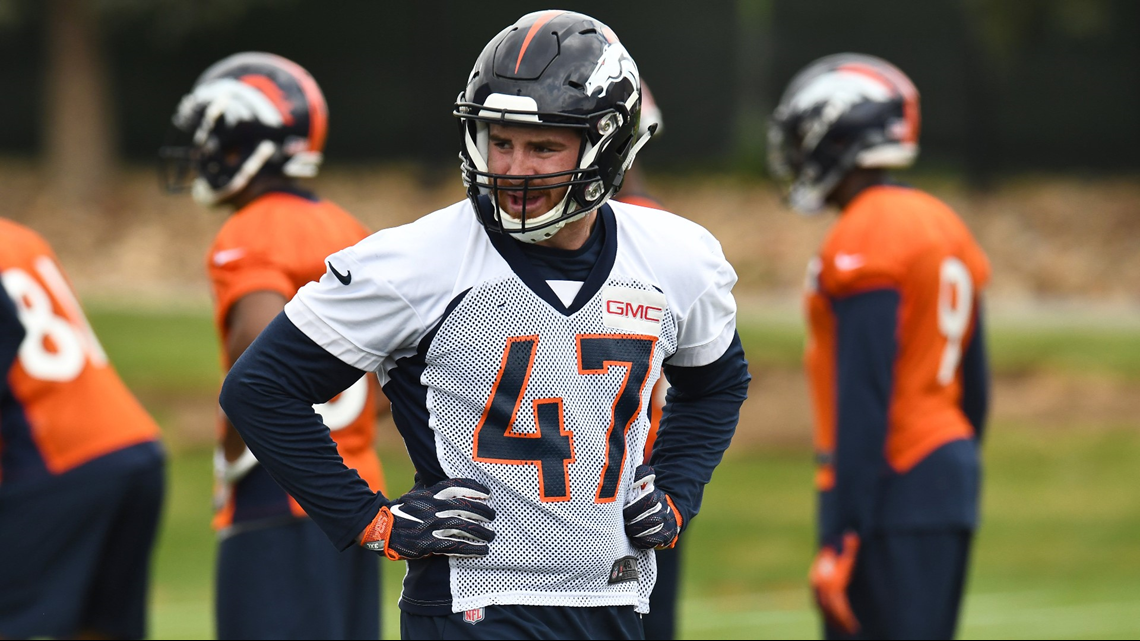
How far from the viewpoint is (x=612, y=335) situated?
3.23 m

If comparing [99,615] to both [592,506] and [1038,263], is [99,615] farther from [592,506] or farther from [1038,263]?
[1038,263]

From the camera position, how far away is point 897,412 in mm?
5152

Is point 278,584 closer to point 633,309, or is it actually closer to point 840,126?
point 633,309

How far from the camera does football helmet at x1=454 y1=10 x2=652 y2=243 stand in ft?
10.3

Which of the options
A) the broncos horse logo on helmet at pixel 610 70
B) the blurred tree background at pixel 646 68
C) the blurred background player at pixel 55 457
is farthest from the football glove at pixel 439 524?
the blurred tree background at pixel 646 68

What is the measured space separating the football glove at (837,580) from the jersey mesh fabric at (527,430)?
1.96m

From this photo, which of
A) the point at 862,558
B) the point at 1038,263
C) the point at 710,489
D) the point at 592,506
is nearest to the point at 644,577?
the point at 592,506

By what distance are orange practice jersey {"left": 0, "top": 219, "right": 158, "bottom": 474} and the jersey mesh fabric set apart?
2197 mm

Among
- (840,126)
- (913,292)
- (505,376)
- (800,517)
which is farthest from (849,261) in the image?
(800,517)

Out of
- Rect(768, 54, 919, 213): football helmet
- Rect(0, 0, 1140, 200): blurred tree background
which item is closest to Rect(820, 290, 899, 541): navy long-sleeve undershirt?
Rect(768, 54, 919, 213): football helmet

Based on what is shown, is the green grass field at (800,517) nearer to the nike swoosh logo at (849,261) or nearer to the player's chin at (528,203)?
the nike swoosh logo at (849,261)

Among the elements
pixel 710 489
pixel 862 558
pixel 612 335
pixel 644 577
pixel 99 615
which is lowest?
pixel 710 489

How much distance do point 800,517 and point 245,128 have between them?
322 inches

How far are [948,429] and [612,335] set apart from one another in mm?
2356
